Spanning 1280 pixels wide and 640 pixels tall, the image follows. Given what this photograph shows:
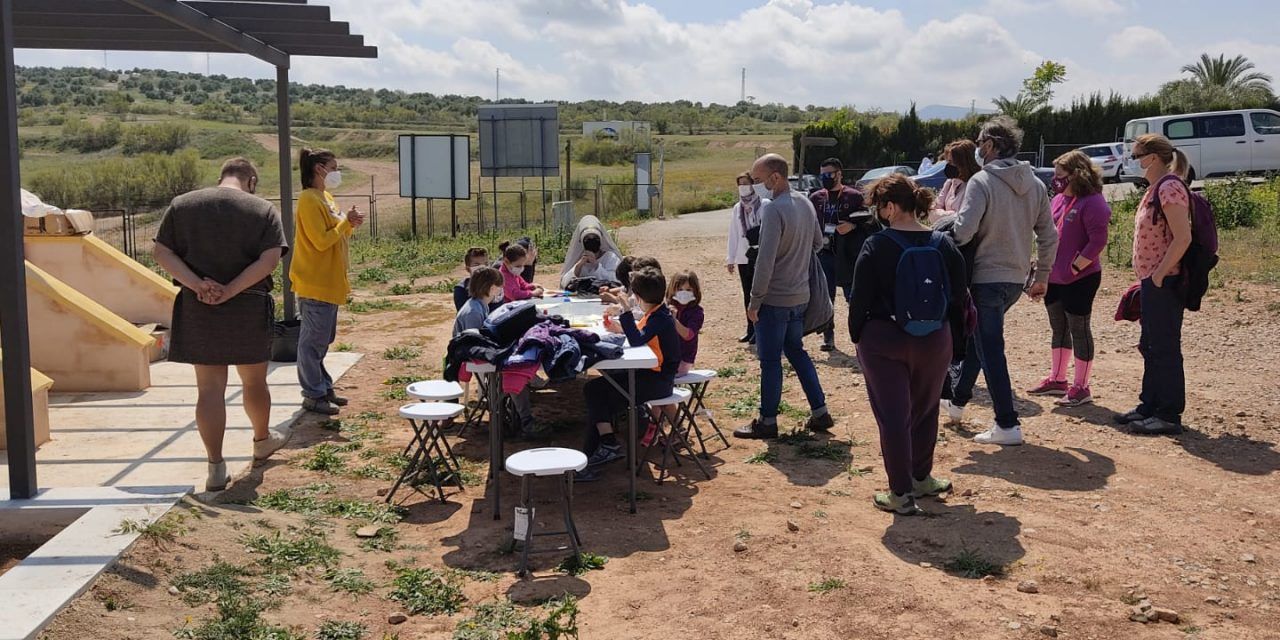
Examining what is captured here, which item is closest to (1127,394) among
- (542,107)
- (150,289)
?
(150,289)

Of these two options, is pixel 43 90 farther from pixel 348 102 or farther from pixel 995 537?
pixel 995 537

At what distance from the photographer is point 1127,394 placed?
25.7 ft

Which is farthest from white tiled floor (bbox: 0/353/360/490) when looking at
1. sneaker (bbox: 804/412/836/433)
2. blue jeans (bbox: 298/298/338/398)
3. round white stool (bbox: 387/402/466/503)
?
sneaker (bbox: 804/412/836/433)

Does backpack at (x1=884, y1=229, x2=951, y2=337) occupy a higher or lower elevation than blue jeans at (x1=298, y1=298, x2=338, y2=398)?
higher

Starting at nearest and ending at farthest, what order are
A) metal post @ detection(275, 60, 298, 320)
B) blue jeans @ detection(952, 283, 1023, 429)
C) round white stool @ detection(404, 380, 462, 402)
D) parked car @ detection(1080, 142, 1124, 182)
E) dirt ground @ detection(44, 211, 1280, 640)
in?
dirt ground @ detection(44, 211, 1280, 640), round white stool @ detection(404, 380, 462, 402), blue jeans @ detection(952, 283, 1023, 429), metal post @ detection(275, 60, 298, 320), parked car @ detection(1080, 142, 1124, 182)

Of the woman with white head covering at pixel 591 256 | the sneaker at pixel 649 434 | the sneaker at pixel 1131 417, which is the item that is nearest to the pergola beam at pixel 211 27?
the woman with white head covering at pixel 591 256

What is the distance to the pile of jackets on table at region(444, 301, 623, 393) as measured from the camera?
5328 millimetres

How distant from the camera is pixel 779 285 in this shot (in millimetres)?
6715

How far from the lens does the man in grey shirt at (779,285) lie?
6.60 meters

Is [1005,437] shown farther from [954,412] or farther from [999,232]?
[999,232]

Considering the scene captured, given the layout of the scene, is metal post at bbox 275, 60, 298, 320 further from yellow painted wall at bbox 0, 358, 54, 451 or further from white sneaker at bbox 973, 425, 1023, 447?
white sneaker at bbox 973, 425, 1023, 447

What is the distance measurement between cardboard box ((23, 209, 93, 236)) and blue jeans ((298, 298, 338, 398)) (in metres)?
3.39

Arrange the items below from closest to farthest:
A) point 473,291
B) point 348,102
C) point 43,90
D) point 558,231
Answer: point 473,291
point 558,231
point 43,90
point 348,102

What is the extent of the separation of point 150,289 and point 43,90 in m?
82.5
